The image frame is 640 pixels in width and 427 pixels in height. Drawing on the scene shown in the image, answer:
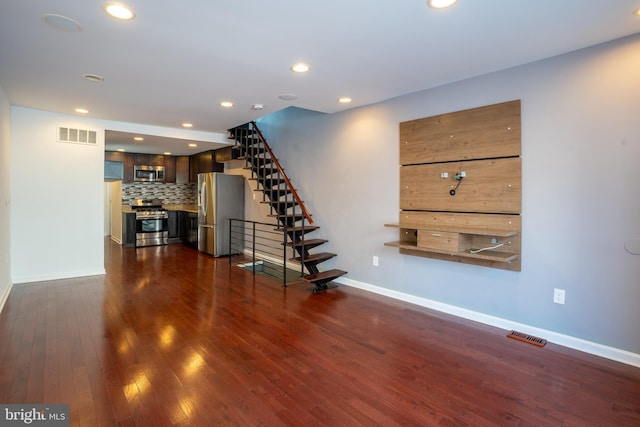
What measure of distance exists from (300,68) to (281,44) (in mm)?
517

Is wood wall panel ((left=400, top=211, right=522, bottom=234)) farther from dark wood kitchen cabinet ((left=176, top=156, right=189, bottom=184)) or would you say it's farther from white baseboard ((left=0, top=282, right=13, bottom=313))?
dark wood kitchen cabinet ((left=176, top=156, right=189, bottom=184))

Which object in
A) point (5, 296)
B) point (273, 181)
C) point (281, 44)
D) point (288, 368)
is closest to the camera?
point (288, 368)

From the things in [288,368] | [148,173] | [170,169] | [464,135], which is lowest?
[288,368]

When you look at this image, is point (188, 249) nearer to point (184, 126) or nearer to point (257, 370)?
point (184, 126)

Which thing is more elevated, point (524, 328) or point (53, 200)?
point (53, 200)

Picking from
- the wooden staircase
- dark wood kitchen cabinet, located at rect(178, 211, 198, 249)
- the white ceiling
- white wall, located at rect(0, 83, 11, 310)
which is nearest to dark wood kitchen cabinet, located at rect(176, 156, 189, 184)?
dark wood kitchen cabinet, located at rect(178, 211, 198, 249)

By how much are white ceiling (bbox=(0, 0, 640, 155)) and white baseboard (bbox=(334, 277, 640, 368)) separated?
2.39 m

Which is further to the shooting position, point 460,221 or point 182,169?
point 182,169

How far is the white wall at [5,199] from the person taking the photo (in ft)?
12.6

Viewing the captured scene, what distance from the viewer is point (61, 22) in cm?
231

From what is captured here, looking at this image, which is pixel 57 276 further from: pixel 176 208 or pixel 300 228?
pixel 176 208

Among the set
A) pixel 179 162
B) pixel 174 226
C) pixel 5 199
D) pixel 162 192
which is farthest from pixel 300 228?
pixel 162 192

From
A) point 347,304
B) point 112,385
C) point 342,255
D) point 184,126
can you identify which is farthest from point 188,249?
point 112,385

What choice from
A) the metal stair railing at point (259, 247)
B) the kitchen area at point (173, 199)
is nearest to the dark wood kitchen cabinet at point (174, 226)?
the kitchen area at point (173, 199)
